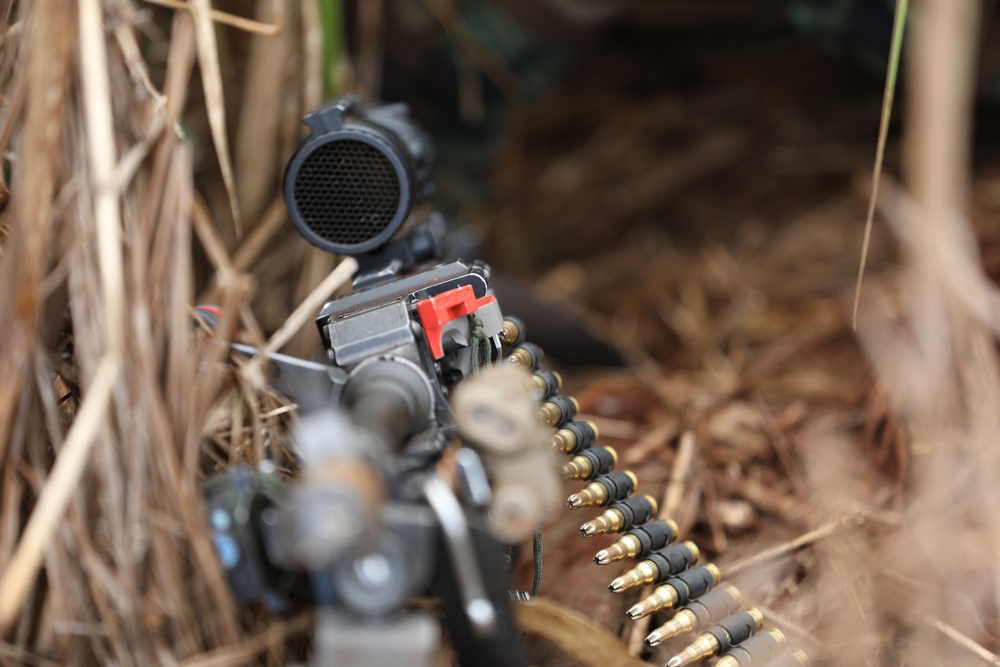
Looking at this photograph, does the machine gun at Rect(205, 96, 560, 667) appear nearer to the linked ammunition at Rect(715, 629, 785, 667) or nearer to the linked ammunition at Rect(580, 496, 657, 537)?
the linked ammunition at Rect(580, 496, 657, 537)

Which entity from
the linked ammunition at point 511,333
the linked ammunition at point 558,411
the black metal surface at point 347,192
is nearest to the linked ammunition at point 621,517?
the linked ammunition at point 558,411

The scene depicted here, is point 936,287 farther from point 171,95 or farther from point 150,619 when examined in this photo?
point 171,95

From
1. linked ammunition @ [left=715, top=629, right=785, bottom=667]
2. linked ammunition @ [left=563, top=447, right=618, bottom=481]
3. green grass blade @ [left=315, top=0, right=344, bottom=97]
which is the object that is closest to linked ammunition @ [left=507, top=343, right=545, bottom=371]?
linked ammunition @ [left=563, top=447, right=618, bottom=481]

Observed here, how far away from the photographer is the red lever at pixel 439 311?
2.77ft

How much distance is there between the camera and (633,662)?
2.85 feet

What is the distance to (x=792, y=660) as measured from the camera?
845mm

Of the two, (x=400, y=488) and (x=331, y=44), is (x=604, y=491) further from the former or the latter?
(x=331, y=44)

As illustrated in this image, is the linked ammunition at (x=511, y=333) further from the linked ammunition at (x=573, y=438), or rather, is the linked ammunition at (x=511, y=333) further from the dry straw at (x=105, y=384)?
the dry straw at (x=105, y=384)

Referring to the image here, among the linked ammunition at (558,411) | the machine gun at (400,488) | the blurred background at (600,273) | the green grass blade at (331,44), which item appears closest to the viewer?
the machine gun at (400,488)

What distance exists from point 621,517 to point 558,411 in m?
0.13

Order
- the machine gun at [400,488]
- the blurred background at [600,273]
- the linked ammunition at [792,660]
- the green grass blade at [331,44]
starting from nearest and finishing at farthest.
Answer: the machine gun at [400,488] → the blurred background at [600,273] → the linked ammunition at [792,660] → the green grass blade at [331,44]

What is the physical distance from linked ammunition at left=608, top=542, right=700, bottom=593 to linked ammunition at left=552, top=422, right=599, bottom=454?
5.3 inches

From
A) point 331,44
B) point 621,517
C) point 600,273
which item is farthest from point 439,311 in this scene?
point 600,273

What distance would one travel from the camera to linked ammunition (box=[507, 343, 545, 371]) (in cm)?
98
